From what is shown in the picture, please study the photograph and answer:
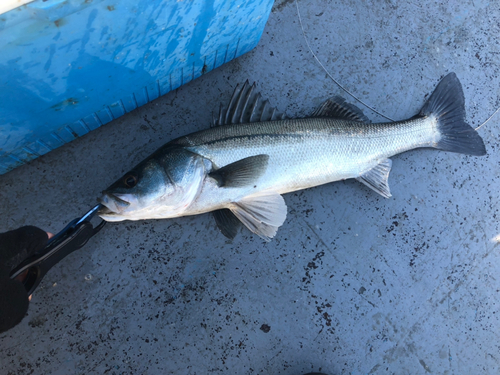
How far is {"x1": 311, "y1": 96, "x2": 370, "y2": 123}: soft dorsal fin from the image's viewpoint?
2.37 metres

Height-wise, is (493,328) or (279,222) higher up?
(279,222)

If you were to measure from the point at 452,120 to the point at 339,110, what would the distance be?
0.95 metres

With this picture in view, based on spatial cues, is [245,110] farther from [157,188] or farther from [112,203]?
A: [112,203]

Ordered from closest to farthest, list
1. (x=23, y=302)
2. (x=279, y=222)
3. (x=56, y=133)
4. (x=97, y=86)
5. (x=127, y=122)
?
(x=23, y=302) → (x=97, y=86) → (x=56, y=133) → (x=279, y=222) → (x=127, y=122)

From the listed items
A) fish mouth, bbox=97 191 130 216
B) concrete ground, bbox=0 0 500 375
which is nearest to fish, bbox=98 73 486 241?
fish mouth, bbox=97 191 130 216

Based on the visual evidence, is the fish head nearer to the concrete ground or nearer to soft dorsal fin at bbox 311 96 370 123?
the concrete ground

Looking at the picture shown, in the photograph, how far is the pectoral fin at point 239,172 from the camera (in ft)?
6.67

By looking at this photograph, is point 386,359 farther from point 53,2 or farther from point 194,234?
point 53,2

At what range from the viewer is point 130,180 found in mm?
1947

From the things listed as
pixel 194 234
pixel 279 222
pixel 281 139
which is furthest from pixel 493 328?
pixel 194 234

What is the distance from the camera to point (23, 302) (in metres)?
1.67

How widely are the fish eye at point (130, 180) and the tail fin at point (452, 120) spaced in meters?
2.28

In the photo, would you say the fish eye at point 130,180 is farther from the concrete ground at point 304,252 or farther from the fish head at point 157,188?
the concrete ground at point 304,252

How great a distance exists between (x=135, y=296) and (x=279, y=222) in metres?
1.17
